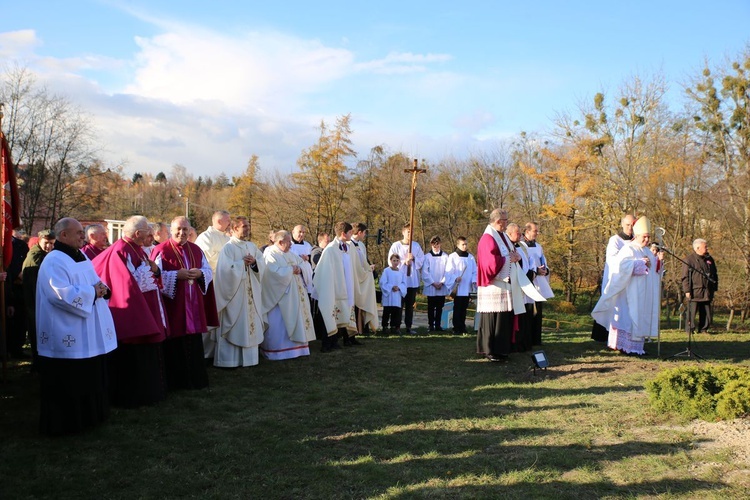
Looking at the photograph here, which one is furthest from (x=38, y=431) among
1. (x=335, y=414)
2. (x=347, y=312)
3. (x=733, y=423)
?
(x=733, y=423)

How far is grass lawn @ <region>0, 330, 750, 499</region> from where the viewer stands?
436 cm

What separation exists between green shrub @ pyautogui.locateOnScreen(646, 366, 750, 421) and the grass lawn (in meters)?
0.15

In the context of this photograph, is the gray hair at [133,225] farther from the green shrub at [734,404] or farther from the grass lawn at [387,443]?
the green shrub at [734,404]

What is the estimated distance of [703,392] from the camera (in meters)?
5.76

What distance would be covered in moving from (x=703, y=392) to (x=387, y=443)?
3209 millimetres

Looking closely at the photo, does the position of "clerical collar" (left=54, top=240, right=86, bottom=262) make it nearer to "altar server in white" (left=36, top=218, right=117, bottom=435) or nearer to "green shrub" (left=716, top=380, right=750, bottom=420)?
"altar server in white" (left=36, top=218, right=117, bottom=435)

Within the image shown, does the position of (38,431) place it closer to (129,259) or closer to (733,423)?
(129,259)

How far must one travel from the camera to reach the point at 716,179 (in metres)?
17.8

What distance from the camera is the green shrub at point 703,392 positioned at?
551 centimetres

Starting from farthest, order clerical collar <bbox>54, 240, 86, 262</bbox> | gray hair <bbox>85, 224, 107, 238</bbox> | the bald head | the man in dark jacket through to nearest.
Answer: the man in dark jacket < the bald head < gray hair <bbox>85, 224, 107, 238</bbox> < clerical collar <bbox>54, 240, 86, 262</bbox>

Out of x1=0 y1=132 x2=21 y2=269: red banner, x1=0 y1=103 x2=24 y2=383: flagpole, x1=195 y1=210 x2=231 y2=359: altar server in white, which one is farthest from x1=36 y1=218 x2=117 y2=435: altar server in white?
x1=195 y1=210 x2=231 y2=359: altar server in white

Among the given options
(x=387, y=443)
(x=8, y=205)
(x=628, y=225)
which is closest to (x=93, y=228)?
(x=8, y=205)

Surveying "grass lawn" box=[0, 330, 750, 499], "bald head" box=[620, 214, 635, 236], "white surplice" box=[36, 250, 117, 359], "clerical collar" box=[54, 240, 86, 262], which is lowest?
"grass lawn" box=[0, 330, 750, 499]

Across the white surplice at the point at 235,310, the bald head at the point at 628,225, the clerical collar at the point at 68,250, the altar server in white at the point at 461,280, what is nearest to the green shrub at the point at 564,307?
the altar server in white at the point at 461,280
